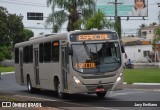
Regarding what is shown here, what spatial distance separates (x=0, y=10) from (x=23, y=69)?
5.95 meters

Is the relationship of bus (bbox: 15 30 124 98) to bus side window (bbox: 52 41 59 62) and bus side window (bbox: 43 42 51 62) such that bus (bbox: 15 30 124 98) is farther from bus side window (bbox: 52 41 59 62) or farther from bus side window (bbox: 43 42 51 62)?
bus side window (bbox: 43 42 51 62)

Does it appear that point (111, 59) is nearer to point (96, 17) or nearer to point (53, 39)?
point (53, 39)

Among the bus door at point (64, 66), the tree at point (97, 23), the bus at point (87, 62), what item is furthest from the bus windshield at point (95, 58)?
the tree at point (97, 23)

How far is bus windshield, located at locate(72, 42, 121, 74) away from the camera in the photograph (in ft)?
67.2

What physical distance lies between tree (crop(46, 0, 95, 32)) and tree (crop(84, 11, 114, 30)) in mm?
908

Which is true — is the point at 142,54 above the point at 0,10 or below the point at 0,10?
below

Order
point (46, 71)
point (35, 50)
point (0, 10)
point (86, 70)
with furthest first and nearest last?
point (0, 10), point (35, 50), point (46, 71), point (86, 70)

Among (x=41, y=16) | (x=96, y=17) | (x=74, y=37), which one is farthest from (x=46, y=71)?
(x=41, y=16)

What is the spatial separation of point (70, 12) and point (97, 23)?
2.79 m

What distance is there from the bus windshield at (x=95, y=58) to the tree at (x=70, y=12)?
2310 centimetres

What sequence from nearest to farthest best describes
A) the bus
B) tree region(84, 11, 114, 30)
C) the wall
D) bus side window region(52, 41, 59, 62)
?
1. the bus
2. bus side window region(52, 41, 59, 62)
3. tree region(84, 11, 114, 30)
4. the wall

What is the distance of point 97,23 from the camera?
44750 mm

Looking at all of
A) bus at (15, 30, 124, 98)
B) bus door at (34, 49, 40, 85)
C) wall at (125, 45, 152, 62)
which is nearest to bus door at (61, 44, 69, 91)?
bus at (15, 30, 124, 98)

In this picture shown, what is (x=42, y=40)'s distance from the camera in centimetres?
2478
